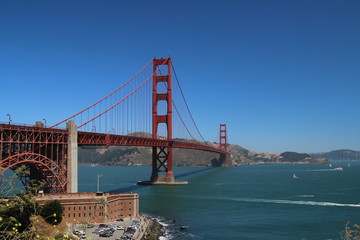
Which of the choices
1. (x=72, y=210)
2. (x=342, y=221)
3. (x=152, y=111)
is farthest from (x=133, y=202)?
(x=152, y=111)

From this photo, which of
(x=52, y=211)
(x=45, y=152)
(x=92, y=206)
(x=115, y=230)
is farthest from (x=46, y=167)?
(x=115, y=230)

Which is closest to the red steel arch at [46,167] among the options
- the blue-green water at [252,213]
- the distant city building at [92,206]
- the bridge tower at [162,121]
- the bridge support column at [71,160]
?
the bridge support column at [71,160]

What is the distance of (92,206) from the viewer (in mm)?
39156

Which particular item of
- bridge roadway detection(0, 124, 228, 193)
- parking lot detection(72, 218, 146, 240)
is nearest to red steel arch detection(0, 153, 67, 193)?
bridge roadway detection(0, 124, 228, 193)

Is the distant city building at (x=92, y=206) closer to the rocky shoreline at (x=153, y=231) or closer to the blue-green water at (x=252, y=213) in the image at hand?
the rocky shoreline at (x=153, y=231)

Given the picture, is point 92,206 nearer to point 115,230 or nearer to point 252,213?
point 115,230

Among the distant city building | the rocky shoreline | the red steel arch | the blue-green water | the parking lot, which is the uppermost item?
the red steel arch

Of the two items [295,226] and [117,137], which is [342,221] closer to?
[295,226]

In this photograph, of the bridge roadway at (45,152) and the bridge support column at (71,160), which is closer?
the bridge roadway at (45,152)

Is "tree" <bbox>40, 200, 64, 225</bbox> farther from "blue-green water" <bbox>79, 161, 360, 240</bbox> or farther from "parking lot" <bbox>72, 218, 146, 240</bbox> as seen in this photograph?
"blue-green water" <bbox>79, 161, 360, 240</bbox>

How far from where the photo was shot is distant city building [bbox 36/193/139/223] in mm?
38844

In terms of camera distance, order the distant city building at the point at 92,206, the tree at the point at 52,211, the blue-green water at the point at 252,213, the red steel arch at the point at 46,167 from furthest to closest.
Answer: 1. the red steel arch at the point at 46,167
2. the distant city building at the point at 92,206
3. the blue-green water at the point at 252,213
4. the tree at the point at 52,211

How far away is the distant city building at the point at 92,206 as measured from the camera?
38844 millimetres

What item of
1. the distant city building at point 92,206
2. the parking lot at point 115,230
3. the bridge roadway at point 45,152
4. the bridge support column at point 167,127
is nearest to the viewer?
the parking lot at point 115,230
